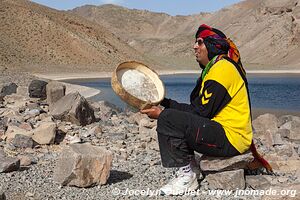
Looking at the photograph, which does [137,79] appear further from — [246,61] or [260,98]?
[246,61]

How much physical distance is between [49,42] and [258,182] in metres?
53.5

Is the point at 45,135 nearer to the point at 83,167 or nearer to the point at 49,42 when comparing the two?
the point at 83,167

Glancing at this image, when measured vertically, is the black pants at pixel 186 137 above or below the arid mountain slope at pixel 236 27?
below

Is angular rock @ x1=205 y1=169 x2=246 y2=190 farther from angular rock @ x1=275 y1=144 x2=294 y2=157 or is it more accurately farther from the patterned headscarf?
angular rock @ x1=275 y1=144 x2=294 y2=157

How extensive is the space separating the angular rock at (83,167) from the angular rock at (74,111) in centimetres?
377

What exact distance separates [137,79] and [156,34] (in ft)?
443

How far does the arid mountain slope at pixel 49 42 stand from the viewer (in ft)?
165

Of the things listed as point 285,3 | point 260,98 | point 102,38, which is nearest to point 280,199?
point 260,98

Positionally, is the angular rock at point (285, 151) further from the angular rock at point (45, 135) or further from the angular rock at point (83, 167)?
the angular rock at point (45, 135)

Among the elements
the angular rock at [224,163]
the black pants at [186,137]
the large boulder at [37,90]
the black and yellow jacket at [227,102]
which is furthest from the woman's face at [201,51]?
the large boulder at [37,90]

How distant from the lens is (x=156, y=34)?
139125 millimetres

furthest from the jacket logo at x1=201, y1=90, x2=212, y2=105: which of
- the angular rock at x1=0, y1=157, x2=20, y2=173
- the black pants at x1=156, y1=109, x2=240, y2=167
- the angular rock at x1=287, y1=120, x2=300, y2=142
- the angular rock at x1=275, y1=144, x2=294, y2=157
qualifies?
the angular rock at x1=287, y1=120, x2=300, y2=142

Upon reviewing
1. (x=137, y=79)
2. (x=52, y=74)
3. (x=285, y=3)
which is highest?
(x=285, y=3)

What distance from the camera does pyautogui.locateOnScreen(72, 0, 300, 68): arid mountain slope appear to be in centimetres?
7212
